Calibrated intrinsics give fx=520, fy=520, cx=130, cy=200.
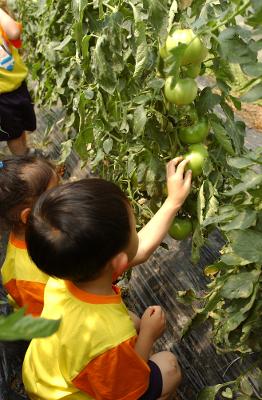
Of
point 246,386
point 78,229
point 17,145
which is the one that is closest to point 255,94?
point 78,229

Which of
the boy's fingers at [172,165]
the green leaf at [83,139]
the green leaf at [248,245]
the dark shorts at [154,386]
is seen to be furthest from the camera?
the green leaf at [83,139]

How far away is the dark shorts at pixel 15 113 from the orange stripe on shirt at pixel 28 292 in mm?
1355

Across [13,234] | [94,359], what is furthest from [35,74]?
[94,359]

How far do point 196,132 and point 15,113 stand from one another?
5.89 ft

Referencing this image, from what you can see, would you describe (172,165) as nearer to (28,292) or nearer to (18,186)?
(18,186)

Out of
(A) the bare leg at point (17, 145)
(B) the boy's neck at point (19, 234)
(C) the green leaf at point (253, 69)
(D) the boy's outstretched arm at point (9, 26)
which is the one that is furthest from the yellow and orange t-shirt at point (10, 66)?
(C) the green leaf at point (253, 69)

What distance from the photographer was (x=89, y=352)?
131cm

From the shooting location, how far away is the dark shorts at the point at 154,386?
1538 mm

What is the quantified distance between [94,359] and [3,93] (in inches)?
76.2

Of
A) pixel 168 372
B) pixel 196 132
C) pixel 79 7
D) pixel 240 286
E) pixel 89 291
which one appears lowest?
pixel 168 372

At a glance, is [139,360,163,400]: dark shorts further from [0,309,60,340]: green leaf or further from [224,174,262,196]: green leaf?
[0,309,60,340]: green leaf

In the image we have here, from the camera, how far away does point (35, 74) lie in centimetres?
298

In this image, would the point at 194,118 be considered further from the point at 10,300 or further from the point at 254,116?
the point at 254,116

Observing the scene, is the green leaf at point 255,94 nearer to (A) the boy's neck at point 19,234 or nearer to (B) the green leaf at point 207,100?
(B) the green leaf at point 207,100
